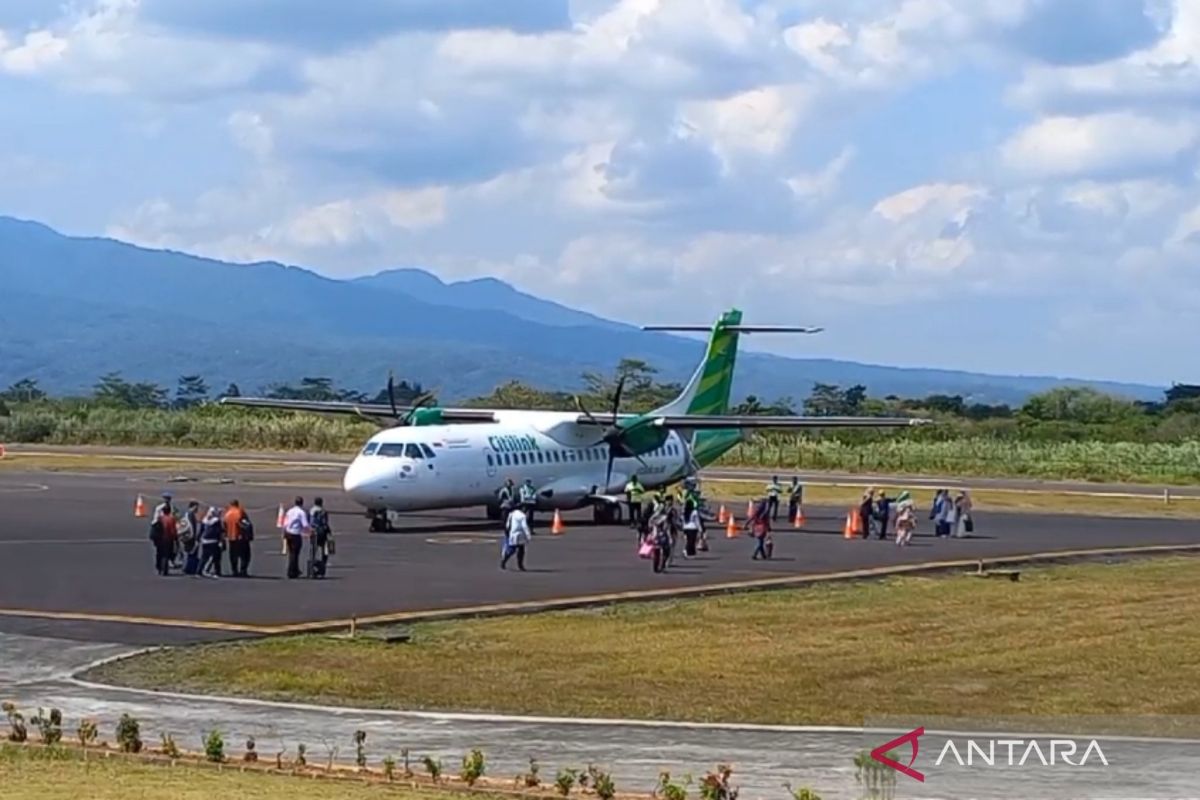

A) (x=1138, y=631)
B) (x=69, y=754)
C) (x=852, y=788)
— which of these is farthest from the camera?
(x=1138, y=631)

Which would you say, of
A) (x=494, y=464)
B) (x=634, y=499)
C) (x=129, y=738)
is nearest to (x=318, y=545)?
(x=494, y=464)

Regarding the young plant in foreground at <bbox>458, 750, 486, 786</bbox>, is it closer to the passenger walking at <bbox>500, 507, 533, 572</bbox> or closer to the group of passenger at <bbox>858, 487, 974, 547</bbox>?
the passenger walking at <bbox>500, 507, 533, 572</bbox>

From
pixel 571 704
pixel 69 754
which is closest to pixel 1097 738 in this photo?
pixel 571 704

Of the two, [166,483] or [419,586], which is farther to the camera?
[166,483]

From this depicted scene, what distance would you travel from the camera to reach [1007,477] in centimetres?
7944

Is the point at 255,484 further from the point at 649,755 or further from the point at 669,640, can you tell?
the point at 649,755

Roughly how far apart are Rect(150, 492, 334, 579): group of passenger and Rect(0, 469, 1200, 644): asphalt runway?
399 mm

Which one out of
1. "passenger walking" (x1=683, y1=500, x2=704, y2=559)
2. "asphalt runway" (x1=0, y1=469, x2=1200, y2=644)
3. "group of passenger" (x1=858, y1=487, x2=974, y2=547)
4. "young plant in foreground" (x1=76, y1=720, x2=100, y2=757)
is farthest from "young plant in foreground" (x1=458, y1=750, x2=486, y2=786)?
"group of passenger" (x1=858, y1=487, x2=974, y2=547)

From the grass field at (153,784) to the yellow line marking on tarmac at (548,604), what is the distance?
33.2 feet

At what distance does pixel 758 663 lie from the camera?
23.3 metres

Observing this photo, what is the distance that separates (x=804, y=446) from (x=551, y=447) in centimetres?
4527

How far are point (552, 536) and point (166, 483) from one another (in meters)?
24.4

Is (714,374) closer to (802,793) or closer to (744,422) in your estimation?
(744,422)

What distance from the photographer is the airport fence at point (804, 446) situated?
82.1 metres
